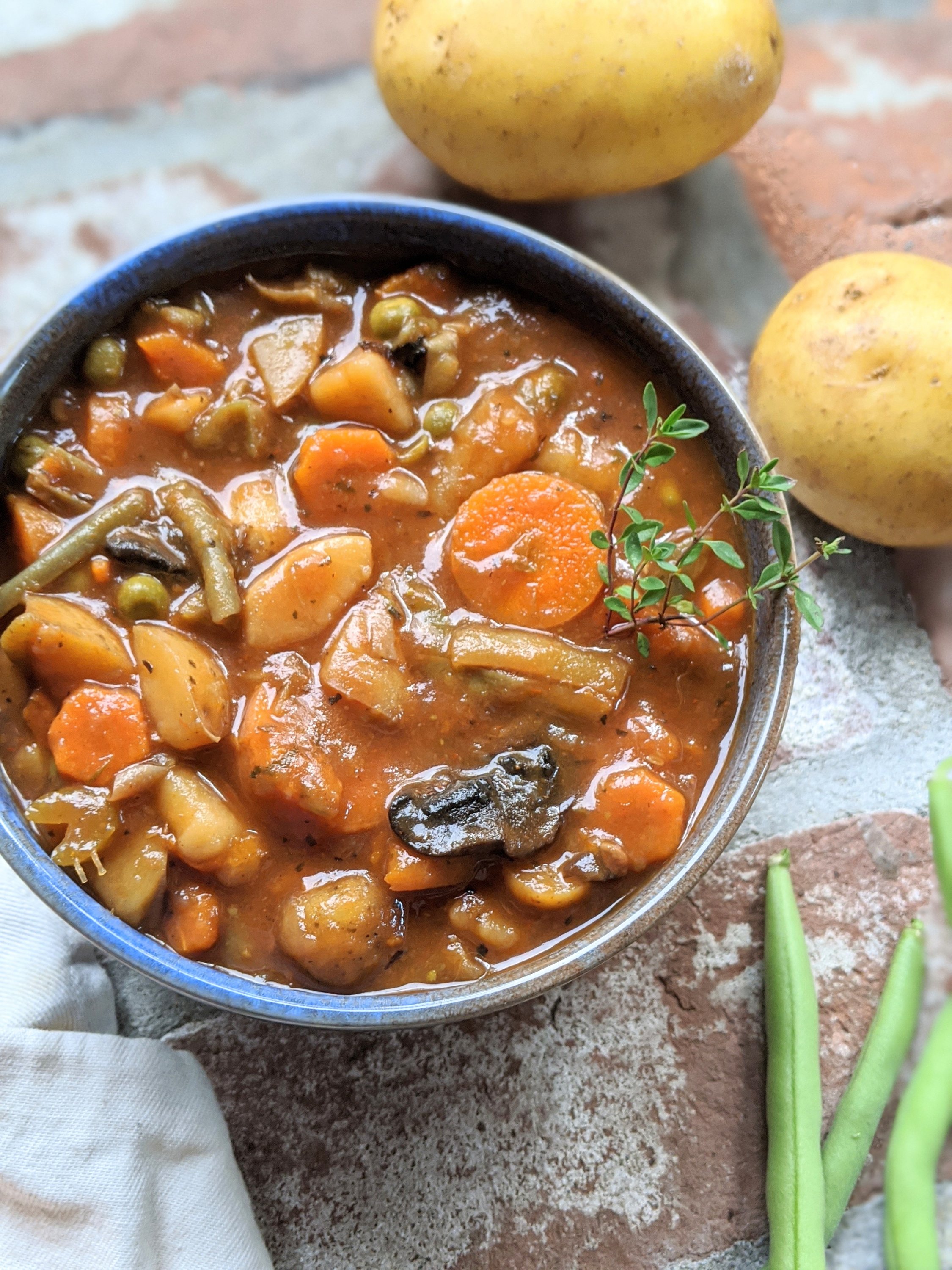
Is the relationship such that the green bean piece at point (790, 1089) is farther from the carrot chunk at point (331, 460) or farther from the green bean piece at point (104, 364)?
the green bean piece at point (104, 364)

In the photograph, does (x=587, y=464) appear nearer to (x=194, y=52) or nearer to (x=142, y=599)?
(x=142, y=599)

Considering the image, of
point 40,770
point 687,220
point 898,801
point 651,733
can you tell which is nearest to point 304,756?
point 40,770

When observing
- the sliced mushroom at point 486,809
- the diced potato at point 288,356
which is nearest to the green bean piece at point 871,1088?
the sliced mushroom at point 486,809

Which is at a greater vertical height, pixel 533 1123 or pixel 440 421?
pixel 440 421

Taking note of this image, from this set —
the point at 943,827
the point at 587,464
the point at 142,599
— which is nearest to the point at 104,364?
the point at 142,599

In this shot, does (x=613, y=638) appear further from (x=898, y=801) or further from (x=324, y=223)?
(x=324, y=223)

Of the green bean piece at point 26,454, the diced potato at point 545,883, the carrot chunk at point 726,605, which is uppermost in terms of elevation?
the green bean piece at point 26,454
